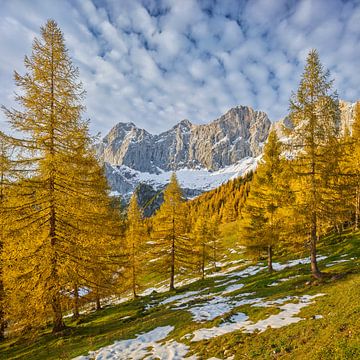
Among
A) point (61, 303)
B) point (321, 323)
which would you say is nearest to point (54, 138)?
point (61, 303)

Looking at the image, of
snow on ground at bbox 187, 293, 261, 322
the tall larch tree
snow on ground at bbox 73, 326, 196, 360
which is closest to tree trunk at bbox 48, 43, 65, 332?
the tall larch tree

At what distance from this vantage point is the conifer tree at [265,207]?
1030 inches

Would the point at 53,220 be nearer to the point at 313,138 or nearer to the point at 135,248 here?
the point at 313,138

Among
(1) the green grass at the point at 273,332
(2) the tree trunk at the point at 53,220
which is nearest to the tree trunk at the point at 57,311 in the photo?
(2) the tree trunk at the point at 53,220

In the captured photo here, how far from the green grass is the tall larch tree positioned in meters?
2.13

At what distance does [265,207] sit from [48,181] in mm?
20826

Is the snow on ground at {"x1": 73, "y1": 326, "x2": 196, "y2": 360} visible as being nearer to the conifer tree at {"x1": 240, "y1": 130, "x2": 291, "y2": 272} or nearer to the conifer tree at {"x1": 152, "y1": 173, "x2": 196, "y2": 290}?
the conifer tree at {"x1": 240, "y1": 130, "x2": 291, "y2": 272}

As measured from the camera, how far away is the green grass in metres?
8.23

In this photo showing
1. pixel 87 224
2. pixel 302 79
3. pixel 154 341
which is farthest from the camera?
pixel 302 79

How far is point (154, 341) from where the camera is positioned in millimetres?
12625

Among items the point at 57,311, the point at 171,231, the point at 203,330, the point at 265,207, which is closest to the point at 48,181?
the point at 57,311

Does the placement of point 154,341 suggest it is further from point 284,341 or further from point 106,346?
point 284,341

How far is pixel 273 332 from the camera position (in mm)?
10461

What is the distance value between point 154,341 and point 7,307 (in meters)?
8.25
